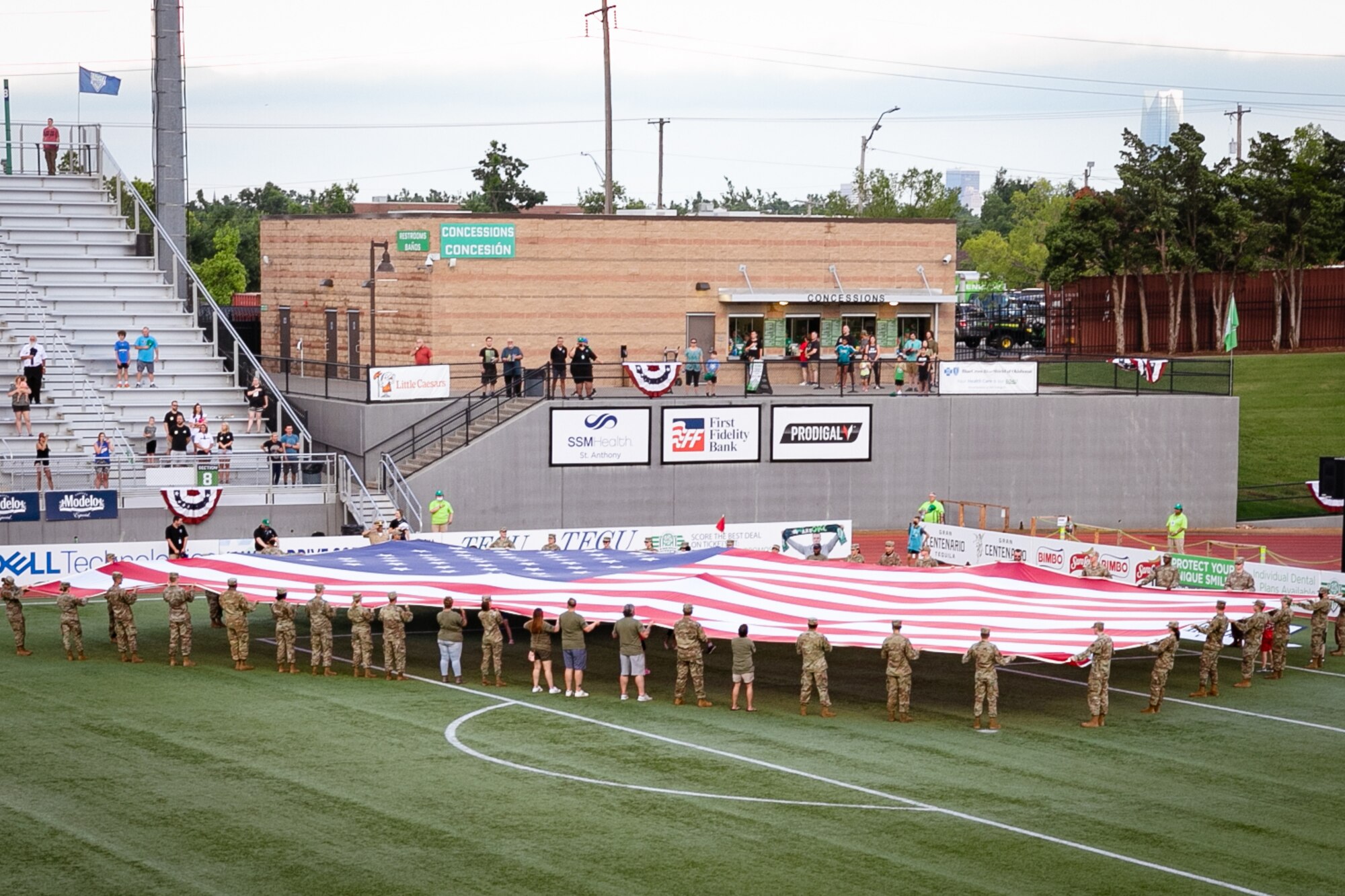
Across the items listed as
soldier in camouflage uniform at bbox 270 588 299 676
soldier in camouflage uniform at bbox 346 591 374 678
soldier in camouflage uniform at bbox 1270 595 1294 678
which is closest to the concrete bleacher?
soldier in camouflage uniform at bbox 270 588 299 676

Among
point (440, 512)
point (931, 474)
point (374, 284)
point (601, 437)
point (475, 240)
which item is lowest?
point (440, 512)

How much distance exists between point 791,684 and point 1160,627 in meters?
5.33

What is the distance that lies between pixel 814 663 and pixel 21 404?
21.2 metres

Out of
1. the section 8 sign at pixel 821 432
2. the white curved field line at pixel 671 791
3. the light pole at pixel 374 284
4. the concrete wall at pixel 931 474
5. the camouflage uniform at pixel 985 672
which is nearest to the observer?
the white curved field line at pixel 671 791

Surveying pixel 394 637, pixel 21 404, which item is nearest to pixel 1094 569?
pixel 394 637

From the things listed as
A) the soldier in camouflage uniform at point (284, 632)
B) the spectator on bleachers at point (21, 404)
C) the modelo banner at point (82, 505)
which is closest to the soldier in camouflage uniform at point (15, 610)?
the soldier in camouflage uniform at point (284, 632)

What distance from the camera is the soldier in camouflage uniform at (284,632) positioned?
959 inches

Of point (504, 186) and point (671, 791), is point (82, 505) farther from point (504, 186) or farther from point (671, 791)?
point (504, 186)

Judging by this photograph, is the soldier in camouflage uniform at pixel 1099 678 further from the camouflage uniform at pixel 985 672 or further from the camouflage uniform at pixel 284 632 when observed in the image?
the camouflage uniform at pixel 284 632

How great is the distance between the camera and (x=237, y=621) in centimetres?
2436

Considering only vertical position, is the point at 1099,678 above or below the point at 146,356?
below

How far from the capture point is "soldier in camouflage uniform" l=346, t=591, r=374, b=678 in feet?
78.7

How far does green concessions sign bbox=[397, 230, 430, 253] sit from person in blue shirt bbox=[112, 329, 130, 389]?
7947mm

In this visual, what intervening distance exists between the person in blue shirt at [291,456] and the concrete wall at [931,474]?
2.91 m
